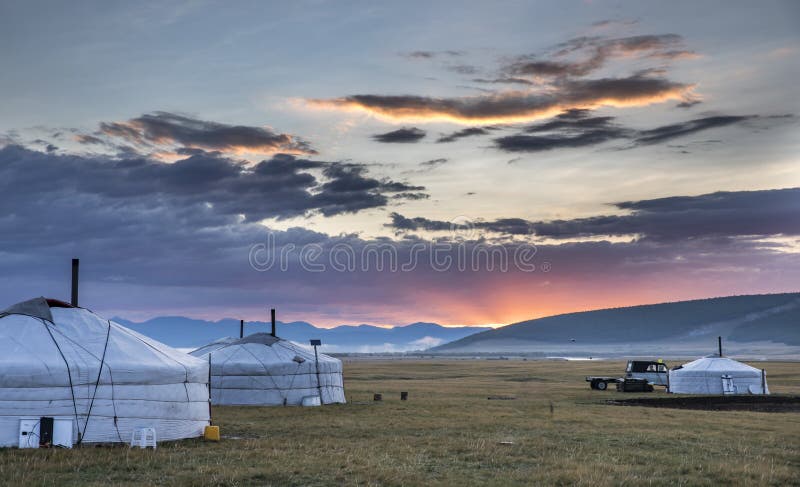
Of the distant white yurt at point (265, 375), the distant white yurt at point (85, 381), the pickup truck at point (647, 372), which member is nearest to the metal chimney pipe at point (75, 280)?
the distant white yurt at point (85, 381)

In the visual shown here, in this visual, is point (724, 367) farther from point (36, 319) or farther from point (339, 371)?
point (36, 319)

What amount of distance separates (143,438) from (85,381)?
7.74 ft

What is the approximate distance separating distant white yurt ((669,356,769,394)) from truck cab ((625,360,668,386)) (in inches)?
142

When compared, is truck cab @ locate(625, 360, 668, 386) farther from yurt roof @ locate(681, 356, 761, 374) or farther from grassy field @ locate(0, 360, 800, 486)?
grassy field @ locate(0, 360, 800, 486)

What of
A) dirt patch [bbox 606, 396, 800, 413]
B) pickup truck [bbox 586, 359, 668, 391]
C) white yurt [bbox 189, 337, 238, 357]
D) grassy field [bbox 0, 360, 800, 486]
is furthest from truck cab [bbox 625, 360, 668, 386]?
white yurt [bbox 189, 337, 238, 357]

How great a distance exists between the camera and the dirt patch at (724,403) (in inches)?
1652

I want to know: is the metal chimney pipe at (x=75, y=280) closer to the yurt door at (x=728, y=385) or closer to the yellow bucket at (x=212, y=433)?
the yellow bucket at (x=212, y=433)

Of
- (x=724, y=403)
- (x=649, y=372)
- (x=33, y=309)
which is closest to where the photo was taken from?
(x=33, y=309)

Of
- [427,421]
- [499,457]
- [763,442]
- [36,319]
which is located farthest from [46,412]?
[763,442]

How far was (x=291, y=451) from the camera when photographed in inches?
918

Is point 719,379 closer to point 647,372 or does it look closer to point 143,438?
point 647,372

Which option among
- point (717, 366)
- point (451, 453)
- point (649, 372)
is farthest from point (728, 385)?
point (451, 453)

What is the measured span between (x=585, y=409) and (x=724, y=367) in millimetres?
21348

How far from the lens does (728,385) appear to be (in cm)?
5488
